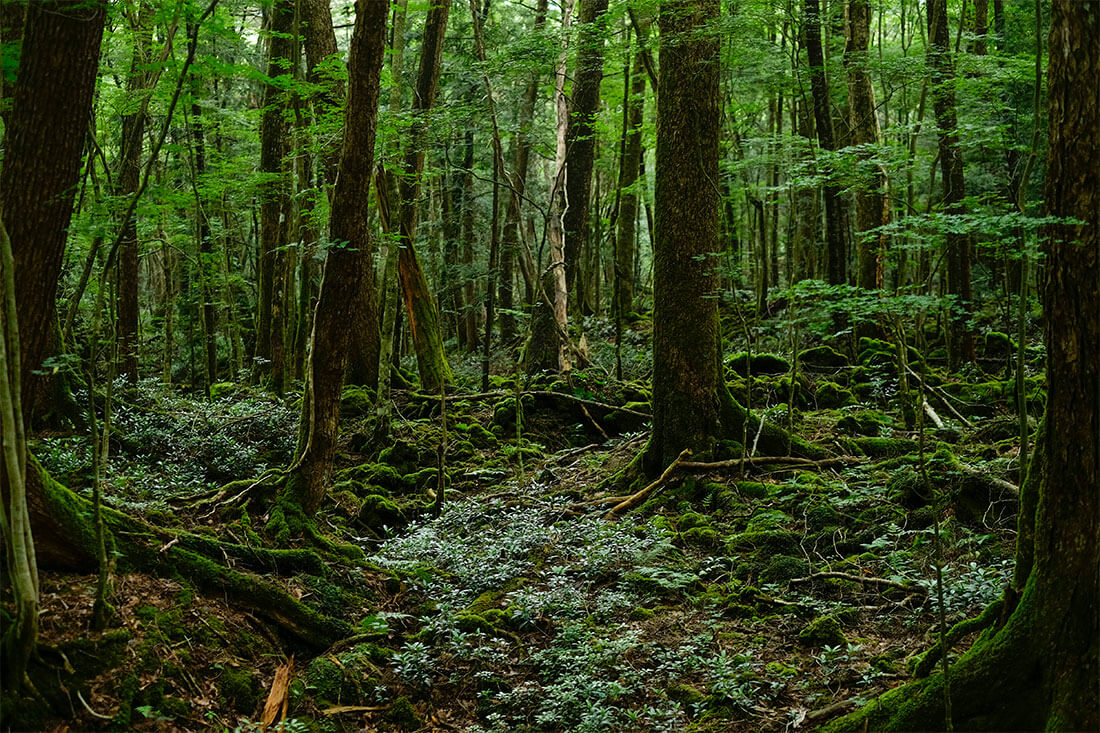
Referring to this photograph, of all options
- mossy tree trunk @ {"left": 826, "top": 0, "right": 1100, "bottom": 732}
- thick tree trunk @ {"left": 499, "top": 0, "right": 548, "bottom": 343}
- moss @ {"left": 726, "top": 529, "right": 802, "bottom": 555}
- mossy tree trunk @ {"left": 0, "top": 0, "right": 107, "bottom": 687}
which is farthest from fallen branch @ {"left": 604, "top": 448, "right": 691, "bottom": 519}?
thick tree trunk @ {"left": 499, "top": 0, "right": 548, "bottom": 343}

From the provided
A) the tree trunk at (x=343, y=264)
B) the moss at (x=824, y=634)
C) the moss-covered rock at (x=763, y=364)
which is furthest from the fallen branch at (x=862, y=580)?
the moss-covered rock at (x=763, y=364)

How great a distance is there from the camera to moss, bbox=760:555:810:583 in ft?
22.4

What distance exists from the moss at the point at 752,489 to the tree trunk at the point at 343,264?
4.43m

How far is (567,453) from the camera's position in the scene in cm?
1127

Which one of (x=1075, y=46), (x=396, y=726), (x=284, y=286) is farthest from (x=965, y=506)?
(x=284, y=286)

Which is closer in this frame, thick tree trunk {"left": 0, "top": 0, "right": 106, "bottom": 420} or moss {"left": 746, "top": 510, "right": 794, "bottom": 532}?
thick tree trunk {"left": 0, "top": 0, "right": 106, "bottom": 420}

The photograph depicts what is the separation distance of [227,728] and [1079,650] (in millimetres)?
4445

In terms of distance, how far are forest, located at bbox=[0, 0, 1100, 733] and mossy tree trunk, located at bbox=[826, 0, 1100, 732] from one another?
14 mm

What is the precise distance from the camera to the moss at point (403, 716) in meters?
5.29

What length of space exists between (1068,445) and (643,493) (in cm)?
557

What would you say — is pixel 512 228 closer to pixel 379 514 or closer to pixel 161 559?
pixel 379 514

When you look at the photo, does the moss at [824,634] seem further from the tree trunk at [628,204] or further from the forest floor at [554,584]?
the tree trunk at [628,204]

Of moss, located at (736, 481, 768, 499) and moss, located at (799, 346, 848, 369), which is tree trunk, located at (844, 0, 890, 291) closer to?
moss, located at (799, 346, 848, 369)

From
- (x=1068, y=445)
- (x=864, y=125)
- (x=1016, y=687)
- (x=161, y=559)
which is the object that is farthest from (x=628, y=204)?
(x=1016, y=687)
